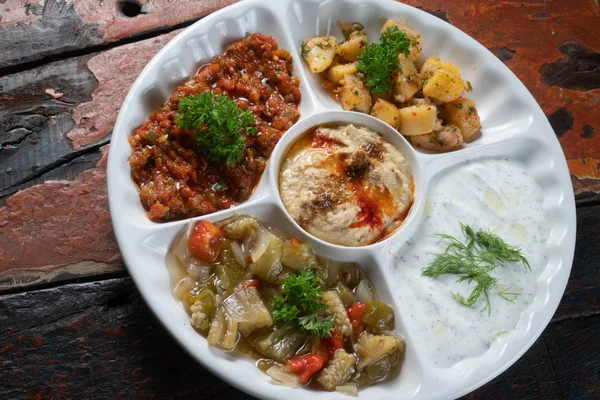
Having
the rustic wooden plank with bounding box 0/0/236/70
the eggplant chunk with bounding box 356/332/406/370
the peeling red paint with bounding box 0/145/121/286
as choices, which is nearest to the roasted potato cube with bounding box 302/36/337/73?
the rustic wooden plank with bounding box 0/0/236/70

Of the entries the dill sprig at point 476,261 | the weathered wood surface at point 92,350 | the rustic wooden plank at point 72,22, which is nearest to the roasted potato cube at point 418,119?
the dill sprig at point 476,261

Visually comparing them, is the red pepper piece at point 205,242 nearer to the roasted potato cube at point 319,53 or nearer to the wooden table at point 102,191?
the wooden table at point 102,191

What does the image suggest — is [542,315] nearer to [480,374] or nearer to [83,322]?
[480,374]

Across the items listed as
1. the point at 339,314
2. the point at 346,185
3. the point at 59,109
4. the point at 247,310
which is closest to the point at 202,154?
the point at 346,185

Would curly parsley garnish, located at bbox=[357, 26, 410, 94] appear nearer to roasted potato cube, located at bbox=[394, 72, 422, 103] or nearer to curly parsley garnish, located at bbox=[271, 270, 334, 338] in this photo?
roasted potato cube, located at bbox=[394, 72, 422, 103]

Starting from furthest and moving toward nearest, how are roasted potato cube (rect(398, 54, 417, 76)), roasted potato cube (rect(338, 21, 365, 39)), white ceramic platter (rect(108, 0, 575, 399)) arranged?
roasted potato cube (rect(338, 21, 365, 39))
roasted potato cube (rect(398, 54, 417, 76))
white ceramic platter (rect(108, 0, 575, 399))

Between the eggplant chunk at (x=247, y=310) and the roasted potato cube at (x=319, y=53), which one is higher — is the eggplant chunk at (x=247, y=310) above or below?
below

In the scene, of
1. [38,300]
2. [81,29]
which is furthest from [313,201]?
[81,29]
